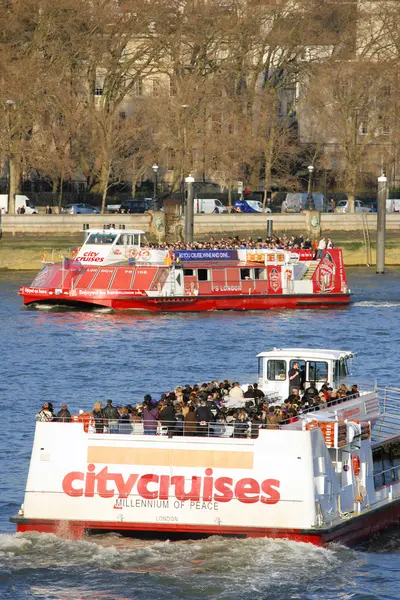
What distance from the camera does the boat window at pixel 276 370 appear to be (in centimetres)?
3575

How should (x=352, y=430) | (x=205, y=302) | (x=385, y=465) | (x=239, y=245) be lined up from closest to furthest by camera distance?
(x=352, y=430)
(x=385, y=465)
(x=205, y=302)
(x=239, y=245)

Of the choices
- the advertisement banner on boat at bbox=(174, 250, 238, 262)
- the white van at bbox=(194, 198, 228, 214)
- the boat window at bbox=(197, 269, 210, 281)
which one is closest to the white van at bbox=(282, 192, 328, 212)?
the white van at bbox=(194, 198, 228, 214)

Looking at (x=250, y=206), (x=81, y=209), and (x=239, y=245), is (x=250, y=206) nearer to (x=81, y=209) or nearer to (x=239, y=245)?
(x=81, y=209)

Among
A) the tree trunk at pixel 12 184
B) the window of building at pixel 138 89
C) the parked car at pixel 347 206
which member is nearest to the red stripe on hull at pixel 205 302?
the tree trunk at pixel 12 184

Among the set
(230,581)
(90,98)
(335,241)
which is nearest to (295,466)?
(230,581)

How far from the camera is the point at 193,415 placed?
98.5 feet

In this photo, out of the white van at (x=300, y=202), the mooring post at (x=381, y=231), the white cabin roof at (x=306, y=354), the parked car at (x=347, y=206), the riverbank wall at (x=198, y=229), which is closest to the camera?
the white cabin roof at (x=306, y=354)

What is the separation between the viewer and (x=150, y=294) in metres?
75.4

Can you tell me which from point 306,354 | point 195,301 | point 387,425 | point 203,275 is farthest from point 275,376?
point 203,275

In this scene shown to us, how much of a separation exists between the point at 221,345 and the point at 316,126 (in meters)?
53.8

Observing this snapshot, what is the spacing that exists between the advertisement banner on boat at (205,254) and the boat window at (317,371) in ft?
129

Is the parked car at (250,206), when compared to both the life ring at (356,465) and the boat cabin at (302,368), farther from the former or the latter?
the life ring at (356,465)

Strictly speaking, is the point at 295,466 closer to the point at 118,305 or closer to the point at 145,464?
the point at 145,464

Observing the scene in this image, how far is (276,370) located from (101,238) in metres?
41.0
